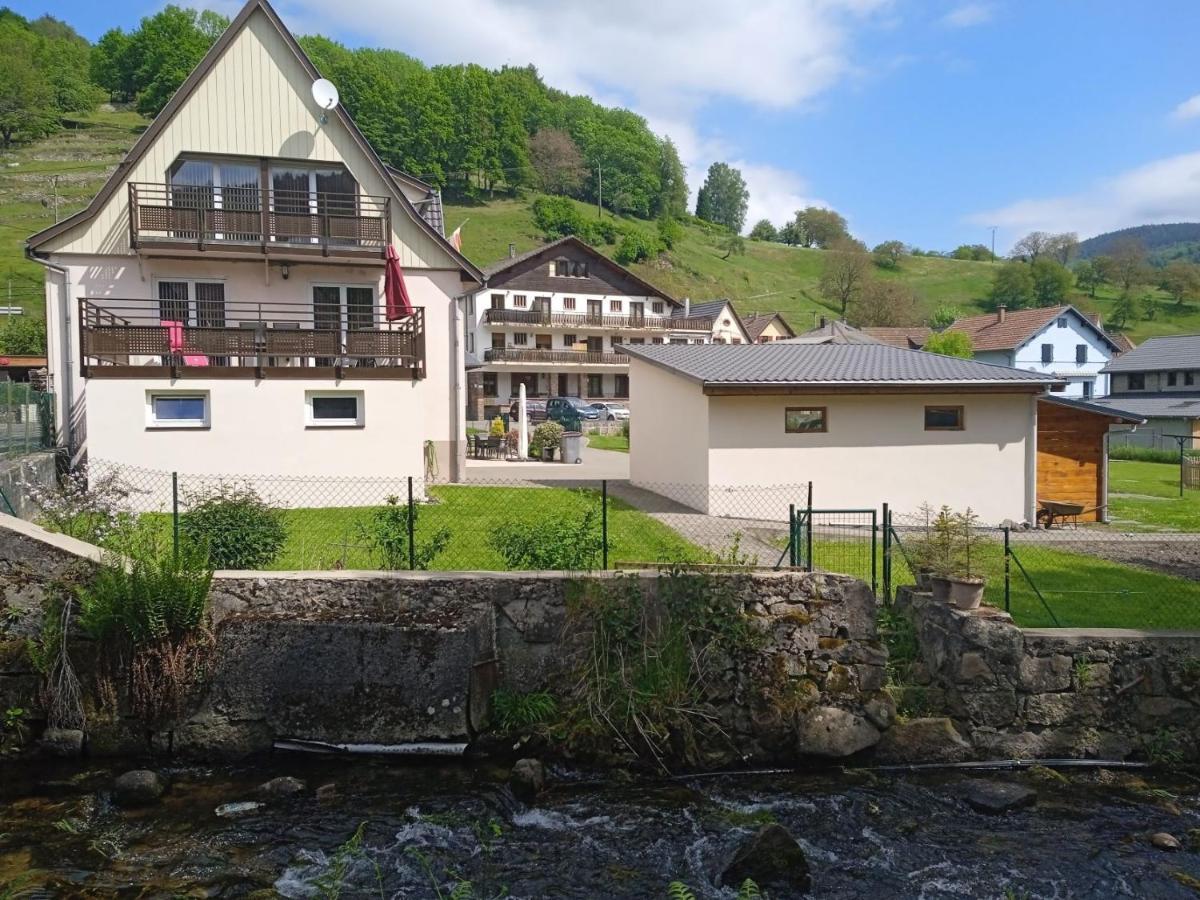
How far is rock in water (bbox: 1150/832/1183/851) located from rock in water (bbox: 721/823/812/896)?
2.84m

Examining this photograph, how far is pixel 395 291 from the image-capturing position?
20.6m

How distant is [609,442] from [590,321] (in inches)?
1048

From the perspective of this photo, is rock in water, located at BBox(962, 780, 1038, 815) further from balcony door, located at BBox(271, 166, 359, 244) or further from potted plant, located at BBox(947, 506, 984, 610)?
balcony door, located at BBox(271, 166, 359, 244)

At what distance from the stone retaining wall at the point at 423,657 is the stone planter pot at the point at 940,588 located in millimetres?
932

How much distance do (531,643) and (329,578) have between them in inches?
78.6

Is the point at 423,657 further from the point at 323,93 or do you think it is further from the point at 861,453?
the point at 323,93

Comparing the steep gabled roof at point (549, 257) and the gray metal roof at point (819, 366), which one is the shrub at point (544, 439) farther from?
the steep gabled roof at point (549, 257)

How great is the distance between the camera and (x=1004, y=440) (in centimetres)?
1931

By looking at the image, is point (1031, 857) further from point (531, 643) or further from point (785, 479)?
point (785, 479)

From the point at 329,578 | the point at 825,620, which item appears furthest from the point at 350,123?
the point at 825,620

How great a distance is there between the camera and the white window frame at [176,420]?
18688 millimetres

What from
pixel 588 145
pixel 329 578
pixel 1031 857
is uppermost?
pixel 588 145

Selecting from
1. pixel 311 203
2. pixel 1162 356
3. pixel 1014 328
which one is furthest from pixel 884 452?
pixel 1014 328

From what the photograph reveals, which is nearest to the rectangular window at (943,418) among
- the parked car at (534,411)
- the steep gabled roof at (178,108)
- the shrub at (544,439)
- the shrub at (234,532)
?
the shrub at (544,439)
